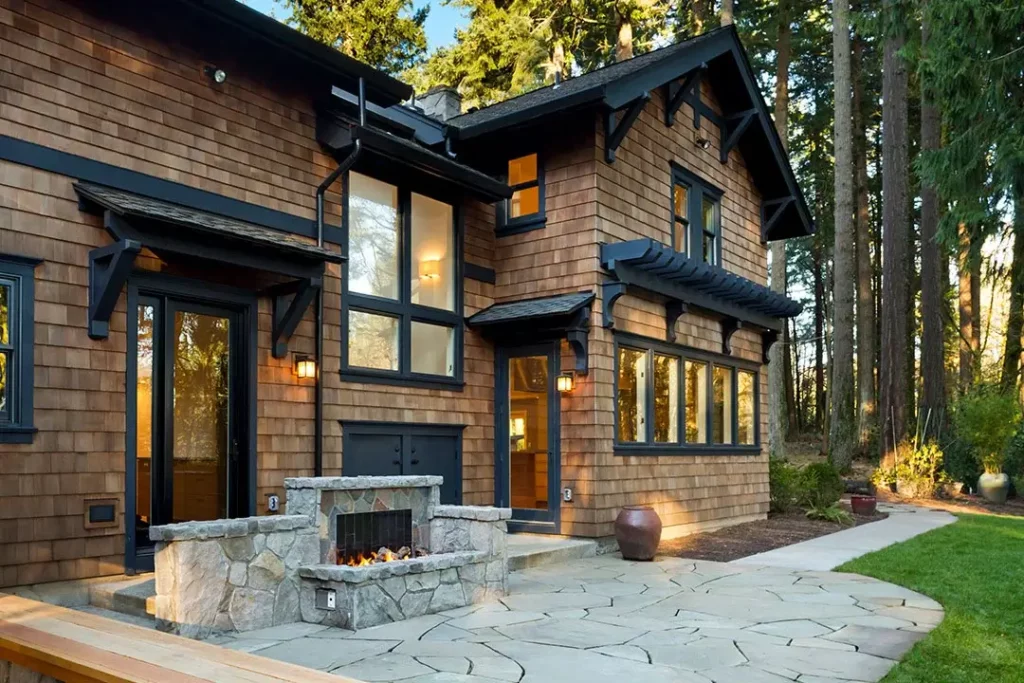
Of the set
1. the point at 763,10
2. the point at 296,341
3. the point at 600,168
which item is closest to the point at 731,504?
the point at 600,168

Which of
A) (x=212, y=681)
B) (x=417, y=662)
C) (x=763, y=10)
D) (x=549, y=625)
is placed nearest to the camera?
(x=212, y=681)

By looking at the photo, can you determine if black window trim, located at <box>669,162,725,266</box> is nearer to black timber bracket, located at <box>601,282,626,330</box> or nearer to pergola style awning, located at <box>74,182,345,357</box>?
black timber bracket, located at <box>601,282,626,330</box>

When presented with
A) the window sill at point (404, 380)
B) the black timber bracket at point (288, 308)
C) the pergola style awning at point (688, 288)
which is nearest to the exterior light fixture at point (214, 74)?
the black timber bracket at point (288, 308)

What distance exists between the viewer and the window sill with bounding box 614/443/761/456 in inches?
389

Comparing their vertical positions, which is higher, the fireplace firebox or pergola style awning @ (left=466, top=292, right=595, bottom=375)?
pergola style awning @ (left=466, top=292, right=595, bottom=375)

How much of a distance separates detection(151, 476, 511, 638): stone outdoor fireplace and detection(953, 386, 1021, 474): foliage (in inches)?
462

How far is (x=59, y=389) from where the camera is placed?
612 cm

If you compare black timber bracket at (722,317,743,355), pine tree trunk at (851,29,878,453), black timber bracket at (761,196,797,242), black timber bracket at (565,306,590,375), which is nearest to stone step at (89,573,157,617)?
black timber bracket at (565,306,590,375)

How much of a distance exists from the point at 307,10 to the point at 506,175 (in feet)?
48.5

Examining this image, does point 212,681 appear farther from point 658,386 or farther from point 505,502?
point 658,386

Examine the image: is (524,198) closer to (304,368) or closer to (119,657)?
(304,368)

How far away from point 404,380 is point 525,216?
2516mm

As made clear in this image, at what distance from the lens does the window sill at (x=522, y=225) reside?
991cm

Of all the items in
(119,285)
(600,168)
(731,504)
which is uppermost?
(600,168)
